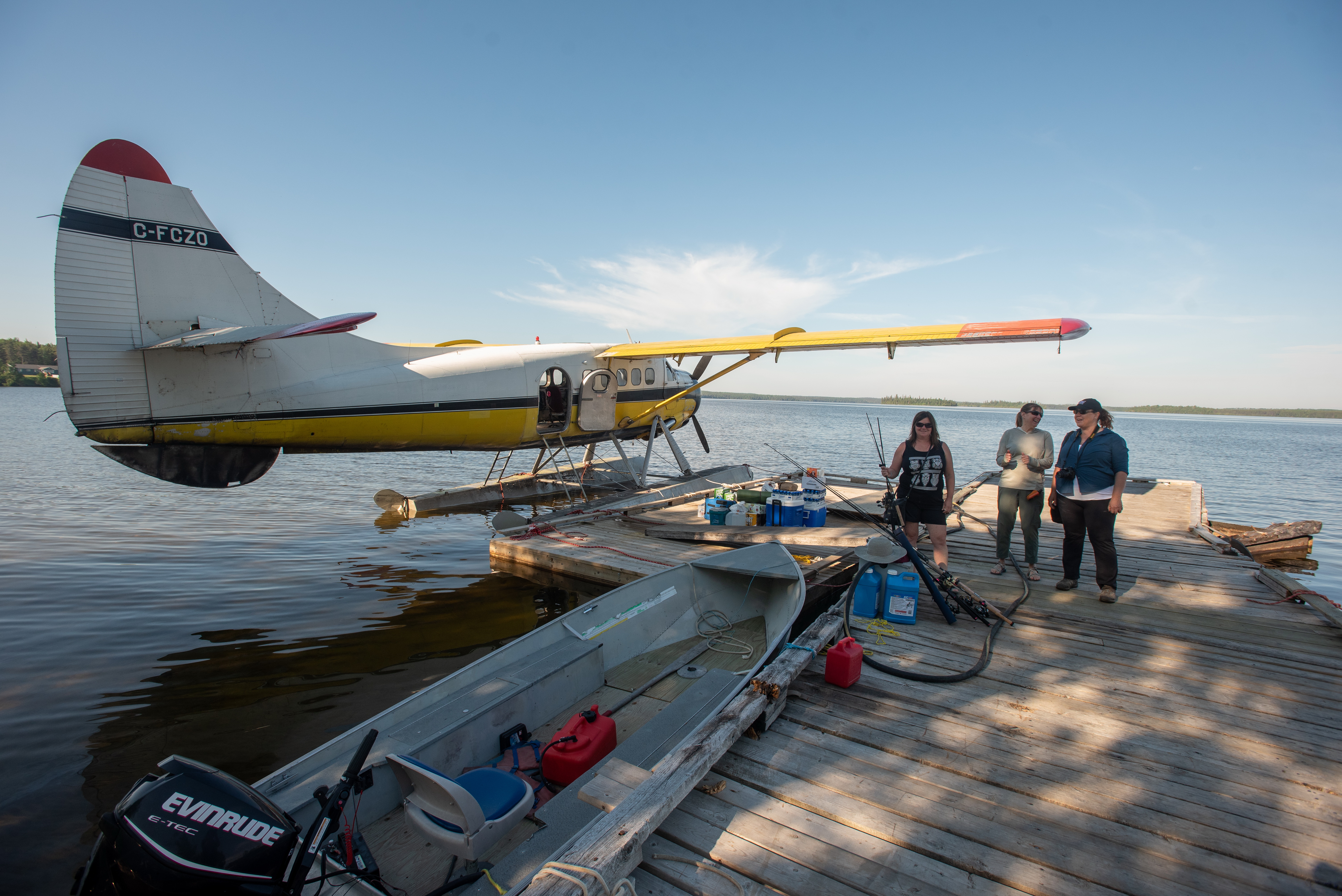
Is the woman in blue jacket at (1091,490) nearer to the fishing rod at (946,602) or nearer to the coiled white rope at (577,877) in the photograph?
the fishing rod at (946,602)

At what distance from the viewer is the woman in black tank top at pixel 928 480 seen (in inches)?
196

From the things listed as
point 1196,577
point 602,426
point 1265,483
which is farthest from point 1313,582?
point 1265,483

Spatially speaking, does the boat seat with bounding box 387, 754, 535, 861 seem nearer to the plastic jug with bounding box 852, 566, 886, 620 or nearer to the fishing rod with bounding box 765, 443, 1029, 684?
the fishing rod with bounding box 765, 443, 1029, 684

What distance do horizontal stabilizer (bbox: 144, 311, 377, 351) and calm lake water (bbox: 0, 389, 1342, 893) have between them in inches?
114

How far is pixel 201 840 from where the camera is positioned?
5.83 ft

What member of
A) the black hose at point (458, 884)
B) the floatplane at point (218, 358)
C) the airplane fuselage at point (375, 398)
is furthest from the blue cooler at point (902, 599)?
the airplane fuselage at point (375, 398)

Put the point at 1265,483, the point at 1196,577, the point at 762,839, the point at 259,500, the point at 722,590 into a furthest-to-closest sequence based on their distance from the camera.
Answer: the point at 1265,483
the point at 259,500
the point at 1196,577
the point at 722,590
the point at 762,839

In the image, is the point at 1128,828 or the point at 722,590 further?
the point at 722,590

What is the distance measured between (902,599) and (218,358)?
304 inches

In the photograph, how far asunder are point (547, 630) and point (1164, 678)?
13.2 feet

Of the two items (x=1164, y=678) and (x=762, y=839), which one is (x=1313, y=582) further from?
(x=762, y=839)

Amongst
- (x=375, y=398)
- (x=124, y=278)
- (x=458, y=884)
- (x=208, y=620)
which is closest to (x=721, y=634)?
(x=458, y=884)

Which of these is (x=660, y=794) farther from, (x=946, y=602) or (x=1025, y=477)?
(x=1025, y=477)

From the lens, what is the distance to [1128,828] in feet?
7.39
